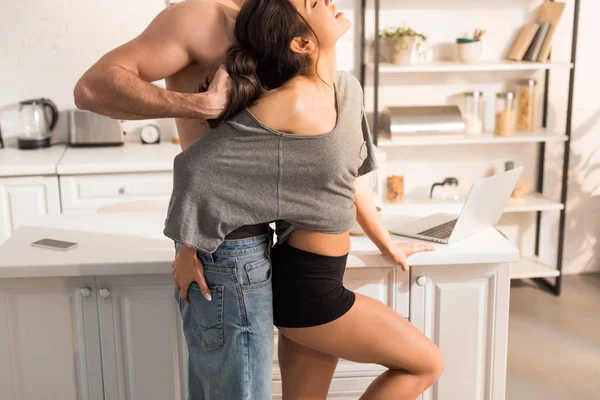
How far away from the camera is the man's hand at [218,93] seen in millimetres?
1578

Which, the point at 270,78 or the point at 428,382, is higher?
the point at 270,78

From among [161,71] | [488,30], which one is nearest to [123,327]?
[161,71]

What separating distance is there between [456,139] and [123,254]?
8.15 ft

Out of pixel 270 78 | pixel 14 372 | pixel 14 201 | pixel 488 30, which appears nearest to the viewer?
pixel 270 78

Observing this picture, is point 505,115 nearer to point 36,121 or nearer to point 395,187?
point 395,187

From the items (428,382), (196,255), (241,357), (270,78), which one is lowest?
(428,382)

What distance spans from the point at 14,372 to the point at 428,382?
1.14m

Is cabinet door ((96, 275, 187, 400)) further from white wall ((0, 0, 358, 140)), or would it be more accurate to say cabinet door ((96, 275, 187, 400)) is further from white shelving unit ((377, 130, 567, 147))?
white wall ((0, 0, 358, 140))

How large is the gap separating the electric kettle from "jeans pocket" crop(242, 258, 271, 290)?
2.82m

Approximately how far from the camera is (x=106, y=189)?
379cm

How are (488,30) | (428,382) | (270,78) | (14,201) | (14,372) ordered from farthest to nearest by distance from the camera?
(488,30) < (14,201) < (14,372) < (428,382) < (270,78)

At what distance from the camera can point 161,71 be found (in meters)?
1.66

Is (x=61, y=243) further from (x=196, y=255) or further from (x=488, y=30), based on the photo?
(x=488, y=30)

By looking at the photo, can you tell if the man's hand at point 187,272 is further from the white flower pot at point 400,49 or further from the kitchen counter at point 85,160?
the white flower pot at point 400,49
